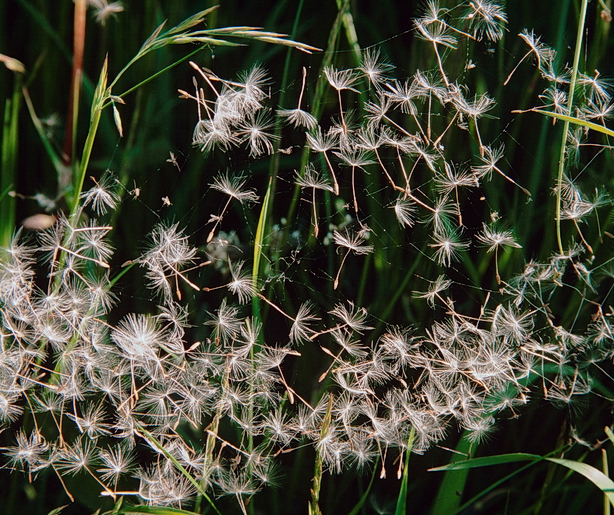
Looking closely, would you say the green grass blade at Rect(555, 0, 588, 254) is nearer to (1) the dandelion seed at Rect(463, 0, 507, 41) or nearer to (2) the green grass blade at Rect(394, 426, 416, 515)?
(1) the dandelion seed at Rect(463, 0, 507, 41)

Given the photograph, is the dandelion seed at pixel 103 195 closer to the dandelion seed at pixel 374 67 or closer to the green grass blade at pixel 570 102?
the dandelion seed at pixel 374 67

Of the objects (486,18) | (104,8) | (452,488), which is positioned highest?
(486,18)

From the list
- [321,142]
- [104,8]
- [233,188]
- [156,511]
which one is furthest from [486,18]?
[156,511]

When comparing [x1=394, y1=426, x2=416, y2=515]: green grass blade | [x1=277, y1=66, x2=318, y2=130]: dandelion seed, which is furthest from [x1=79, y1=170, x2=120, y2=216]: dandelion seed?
[x1=394, y1=426, x2=416, y2=515]: green grass blade

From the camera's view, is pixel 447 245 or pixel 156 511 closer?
pixel 156 511

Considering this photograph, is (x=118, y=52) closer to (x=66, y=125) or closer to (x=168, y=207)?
(x=66, y=125)

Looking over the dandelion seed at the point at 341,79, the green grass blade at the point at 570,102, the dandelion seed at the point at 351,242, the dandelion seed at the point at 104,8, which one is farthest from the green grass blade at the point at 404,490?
the dandelion seed at the point at 104,8

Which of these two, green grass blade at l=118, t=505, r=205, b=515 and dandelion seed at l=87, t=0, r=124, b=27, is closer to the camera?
green grass blade at l=118, t=505, r=205, b=515

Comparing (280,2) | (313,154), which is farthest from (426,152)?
(280,2)

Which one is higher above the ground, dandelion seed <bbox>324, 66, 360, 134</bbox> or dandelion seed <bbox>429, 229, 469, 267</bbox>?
dandelion seed <bbox>324, 66, 360, 134</bbox>

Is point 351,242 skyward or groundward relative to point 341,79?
groundward

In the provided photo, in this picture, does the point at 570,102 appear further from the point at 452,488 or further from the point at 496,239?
the point at 452,488
